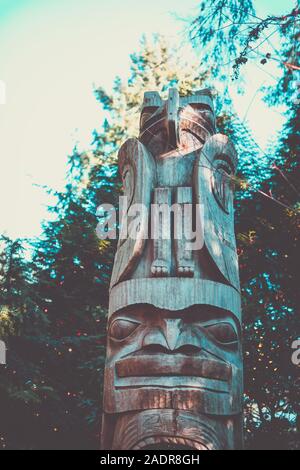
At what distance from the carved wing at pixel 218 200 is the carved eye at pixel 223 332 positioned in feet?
1.64

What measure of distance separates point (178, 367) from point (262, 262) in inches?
235

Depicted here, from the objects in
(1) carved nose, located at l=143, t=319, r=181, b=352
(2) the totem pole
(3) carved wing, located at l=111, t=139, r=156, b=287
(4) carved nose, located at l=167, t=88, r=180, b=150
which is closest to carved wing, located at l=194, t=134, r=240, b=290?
(2) the totem pole

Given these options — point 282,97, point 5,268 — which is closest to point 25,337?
point 5,268

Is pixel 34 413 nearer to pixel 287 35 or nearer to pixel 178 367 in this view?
pixel 178 367

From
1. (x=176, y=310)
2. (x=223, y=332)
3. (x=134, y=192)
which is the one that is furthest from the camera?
A: (x=134, y=192)

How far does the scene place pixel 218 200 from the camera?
700 centimetres

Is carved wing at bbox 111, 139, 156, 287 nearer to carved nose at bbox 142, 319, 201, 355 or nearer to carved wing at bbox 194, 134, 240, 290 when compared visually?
carved wing at bbox 194, 134, 240, 290

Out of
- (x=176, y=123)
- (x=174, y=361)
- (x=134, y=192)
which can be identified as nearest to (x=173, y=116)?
(x=176, y=123)

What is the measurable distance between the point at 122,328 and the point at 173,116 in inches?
102

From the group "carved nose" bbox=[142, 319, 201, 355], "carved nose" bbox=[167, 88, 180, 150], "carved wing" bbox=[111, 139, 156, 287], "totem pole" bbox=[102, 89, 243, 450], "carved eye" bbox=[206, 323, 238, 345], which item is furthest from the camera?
"carved nose" bbox=[167, 88, 180, 150]

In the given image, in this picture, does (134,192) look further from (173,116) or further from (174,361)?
(174,361)

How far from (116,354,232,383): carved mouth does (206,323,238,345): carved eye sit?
0.34 meters

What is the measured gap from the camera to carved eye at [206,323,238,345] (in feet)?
19.9

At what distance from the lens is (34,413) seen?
9.89 metres
